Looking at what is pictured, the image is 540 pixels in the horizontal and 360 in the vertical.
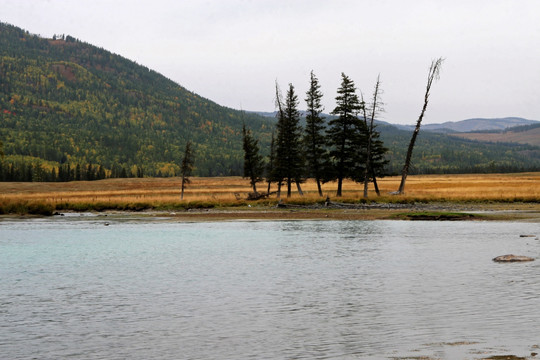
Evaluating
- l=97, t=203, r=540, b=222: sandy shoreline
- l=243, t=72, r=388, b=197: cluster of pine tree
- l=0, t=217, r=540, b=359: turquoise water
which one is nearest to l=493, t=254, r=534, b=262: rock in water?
l=0, t=217, r=540, b=359: turquoise water

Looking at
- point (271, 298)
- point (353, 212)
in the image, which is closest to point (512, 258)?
point (271, 298)

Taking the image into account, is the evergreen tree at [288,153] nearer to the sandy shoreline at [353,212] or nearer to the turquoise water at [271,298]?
the sandy shoreline at [353,212]

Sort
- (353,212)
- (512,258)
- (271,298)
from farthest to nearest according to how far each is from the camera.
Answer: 1. (353,212)
2. (512,258)
3. (271,298)

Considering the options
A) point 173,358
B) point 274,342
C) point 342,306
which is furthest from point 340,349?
point 342,306

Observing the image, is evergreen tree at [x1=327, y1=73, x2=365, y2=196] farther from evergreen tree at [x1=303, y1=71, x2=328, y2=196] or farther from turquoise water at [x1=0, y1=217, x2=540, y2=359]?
turquoise water at [x1=0, y1=217, x2=540, y2=359]

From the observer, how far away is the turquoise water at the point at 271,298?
11133 mm

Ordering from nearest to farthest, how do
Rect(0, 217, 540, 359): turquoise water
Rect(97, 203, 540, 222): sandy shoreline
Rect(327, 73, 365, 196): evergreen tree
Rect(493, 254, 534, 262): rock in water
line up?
Rect(0, 217, 540, 359): turquoise water → Rect(493, 254, 534, 262): rock in water → Rect(97, 203, 540, 222): sandy shoreline → Rect(327, 73, 365, 196): evergreen tree

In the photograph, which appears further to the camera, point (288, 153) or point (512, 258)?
point (288, 153)

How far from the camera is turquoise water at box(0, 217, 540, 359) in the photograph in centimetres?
1113

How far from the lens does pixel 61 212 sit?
60.4m

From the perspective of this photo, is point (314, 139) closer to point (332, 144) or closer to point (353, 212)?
point (332, 144)

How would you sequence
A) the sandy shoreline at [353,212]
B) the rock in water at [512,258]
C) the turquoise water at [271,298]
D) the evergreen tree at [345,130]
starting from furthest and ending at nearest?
the evergreen tree at [345,130], the sandy shoreline at [353,212], the rock in water at [512,258], the turquoise water at [271,298]

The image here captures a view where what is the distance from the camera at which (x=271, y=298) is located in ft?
52.5

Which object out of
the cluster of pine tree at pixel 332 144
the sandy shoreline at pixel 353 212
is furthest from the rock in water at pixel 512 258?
the cluster of pine tree at pixel 332 144
